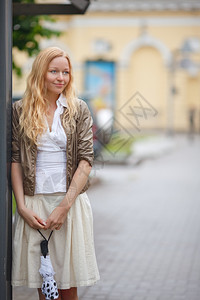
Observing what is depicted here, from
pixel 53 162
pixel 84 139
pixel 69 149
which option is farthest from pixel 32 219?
pixel 84 139

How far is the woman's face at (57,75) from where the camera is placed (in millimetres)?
3789

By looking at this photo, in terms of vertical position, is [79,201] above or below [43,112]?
below

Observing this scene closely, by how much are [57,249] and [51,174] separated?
1.52ft

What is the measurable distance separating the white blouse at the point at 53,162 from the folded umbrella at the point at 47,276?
364 millimetres

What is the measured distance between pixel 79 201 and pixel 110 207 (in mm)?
7158

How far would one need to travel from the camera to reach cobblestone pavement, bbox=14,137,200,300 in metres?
5.77

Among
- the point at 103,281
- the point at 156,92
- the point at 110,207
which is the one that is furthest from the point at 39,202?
the point at 156,92

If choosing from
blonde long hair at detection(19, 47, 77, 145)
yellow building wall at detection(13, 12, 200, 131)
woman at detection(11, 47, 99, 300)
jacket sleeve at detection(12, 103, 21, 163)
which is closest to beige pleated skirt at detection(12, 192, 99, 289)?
woman at detection(11, 47, 99, 300)

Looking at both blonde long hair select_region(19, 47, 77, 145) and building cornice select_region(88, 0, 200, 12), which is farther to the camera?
building cornice select_region(88, 0, 200, 12)

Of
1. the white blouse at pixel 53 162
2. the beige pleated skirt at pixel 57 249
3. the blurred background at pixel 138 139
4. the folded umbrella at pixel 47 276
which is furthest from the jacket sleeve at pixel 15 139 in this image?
the blurred background at pixel 138 139

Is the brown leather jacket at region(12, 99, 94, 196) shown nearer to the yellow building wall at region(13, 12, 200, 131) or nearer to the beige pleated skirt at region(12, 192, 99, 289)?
the beige pleated skirt at region(12, 192, 99, 289)

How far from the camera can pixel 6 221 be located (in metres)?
3.83

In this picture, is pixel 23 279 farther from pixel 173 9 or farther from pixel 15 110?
pixel 173 9

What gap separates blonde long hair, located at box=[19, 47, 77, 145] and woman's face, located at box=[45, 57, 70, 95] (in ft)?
0.08
